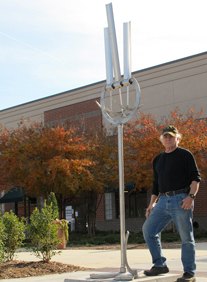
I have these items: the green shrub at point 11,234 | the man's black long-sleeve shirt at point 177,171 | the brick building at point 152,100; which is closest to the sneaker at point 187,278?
the man's black long-sleeve shirt at point 177,171

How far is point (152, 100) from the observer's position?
26062 millimetres

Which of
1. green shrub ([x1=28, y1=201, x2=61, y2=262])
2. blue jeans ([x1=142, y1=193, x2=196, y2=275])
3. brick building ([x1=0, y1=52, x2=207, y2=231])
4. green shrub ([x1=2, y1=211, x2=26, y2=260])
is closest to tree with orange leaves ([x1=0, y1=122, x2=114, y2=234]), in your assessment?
brick building ([x1=0, y1=52, x2=207, y2=231])

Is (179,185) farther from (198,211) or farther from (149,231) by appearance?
(198,211)

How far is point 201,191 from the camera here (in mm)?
23547

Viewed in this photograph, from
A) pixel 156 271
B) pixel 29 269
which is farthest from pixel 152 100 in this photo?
pixel 156 271

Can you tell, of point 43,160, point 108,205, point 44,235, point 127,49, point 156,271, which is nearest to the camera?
point 156,271

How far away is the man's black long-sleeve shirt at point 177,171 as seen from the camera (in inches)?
216

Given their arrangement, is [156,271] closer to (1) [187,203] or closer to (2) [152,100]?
(1) [187,203]

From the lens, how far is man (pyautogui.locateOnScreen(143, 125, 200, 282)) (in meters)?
5.34

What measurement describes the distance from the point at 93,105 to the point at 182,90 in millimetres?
7186

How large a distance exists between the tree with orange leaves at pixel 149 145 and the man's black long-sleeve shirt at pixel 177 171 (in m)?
12.3

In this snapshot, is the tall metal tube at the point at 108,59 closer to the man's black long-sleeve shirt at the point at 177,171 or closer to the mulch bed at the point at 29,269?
the man's black long-sleeve shirt at the point at 177,171

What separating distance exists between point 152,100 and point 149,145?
26.5ft

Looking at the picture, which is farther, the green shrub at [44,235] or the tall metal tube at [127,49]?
the green shrub at [44,235]
